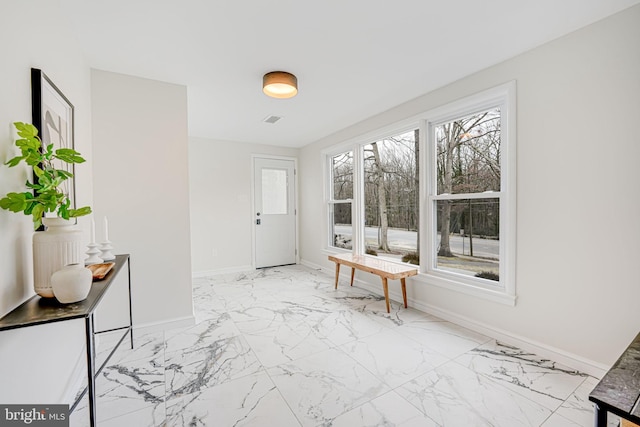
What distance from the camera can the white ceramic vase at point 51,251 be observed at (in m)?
1.14

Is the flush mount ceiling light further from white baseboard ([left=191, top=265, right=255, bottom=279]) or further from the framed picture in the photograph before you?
white baseboard ([left=191, top=265, right=255, bottom=279])

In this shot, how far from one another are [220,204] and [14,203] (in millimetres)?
3890

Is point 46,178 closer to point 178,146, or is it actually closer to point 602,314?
point 178,146

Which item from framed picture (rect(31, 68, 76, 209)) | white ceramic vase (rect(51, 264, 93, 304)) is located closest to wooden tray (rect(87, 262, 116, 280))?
white ceramic vase (rect(51, 264, 93, 304))

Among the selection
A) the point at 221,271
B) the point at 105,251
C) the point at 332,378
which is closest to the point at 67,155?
the point at 105,251

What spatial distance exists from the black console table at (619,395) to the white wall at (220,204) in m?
4.68

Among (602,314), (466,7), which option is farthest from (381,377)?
(466,7)

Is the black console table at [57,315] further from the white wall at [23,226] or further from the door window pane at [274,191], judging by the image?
the door window pane at [274,191]

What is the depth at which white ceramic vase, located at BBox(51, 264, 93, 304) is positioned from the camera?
1089 millimetres

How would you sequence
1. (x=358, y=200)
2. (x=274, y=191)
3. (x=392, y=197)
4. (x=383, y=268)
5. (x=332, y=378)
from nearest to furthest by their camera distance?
(x=332, y=378), (x=383, y=268), (x=392, y=197), (x=358, y=200), (x=274, y=191)

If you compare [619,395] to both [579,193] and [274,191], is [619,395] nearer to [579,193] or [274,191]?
[579,193]

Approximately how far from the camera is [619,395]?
3.10 ft

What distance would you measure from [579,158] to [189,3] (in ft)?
8.89

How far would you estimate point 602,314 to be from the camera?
6.07ft
